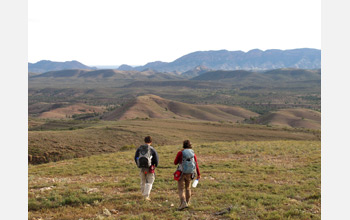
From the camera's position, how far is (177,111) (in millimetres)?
103062

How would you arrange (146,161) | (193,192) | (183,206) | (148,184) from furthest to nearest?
(193,192)
(148,184)
(146,161)
(183,206)

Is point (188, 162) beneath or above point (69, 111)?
above

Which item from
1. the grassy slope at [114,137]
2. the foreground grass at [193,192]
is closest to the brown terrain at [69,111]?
the grassy slope at [114,137]

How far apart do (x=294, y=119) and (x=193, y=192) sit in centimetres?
8220

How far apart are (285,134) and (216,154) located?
27519mm

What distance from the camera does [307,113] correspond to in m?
94.7

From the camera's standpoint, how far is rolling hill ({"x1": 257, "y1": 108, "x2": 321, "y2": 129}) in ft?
257

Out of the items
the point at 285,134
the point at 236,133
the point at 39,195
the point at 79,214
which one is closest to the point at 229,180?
the point at 79,214

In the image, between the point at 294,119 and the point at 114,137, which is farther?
the point at 294,119

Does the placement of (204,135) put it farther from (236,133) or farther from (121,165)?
(121,165)

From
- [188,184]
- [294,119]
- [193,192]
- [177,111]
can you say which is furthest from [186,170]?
[177,111]

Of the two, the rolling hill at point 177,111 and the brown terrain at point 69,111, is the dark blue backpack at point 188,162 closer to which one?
the rolling hill at point 177,111

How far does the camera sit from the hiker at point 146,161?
896 centimetres

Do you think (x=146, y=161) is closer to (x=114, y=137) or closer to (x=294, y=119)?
(x=114, y=137)
